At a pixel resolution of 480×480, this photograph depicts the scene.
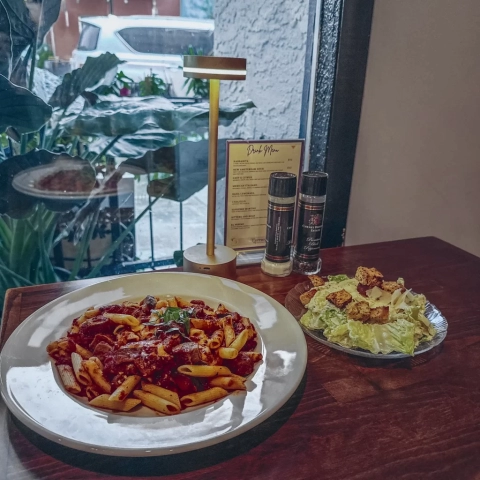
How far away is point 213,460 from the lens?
60 centimetres

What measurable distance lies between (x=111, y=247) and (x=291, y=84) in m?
0.93

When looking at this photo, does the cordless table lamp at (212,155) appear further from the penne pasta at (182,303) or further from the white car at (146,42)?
the white car at (146,42)

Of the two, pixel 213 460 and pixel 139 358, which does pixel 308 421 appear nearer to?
pixel 213 460

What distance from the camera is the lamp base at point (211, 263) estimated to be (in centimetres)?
109

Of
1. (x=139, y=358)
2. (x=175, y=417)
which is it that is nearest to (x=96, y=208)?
(x=139, y=358)

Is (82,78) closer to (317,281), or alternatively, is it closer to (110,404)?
(317,281)

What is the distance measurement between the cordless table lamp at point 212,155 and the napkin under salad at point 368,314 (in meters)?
0.24

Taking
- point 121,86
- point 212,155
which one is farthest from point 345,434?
point 121,86

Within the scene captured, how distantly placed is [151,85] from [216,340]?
1.10 m

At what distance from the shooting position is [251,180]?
127 cm

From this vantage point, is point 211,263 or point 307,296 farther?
point 211,263

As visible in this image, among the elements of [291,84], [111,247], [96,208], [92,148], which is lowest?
[111,247]

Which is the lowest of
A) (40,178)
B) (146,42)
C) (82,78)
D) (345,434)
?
(345,434)

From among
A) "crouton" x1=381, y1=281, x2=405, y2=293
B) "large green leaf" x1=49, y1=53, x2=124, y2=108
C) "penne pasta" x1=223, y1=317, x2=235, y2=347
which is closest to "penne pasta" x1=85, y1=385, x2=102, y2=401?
"penne pasta" x1=223, y1=317, x2=235, y2=347
